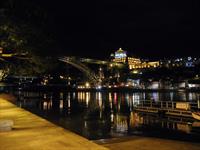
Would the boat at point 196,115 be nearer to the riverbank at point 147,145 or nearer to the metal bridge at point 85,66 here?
the riverbank at point 147,145

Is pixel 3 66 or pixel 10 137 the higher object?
pixel 3 66

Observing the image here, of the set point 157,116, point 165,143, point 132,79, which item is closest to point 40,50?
point 165,143

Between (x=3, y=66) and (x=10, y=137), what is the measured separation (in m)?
5.49

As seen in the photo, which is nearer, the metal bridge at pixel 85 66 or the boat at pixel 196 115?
the boat at pixel 196 115

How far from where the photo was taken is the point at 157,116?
35.4m

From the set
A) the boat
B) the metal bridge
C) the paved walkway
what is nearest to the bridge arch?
the metal bridge

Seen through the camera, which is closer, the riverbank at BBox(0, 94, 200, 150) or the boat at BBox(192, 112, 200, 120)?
the riverbank at BBox(0, 94, 200, 150)

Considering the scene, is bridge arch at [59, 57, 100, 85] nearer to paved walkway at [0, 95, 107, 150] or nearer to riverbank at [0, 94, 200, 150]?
riverbank at [0, 94, 200, 150]

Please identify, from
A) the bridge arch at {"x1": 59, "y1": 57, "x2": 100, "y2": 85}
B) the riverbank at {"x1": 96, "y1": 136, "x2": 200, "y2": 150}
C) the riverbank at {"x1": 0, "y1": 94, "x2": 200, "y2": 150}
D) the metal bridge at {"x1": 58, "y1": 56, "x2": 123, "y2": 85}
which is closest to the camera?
the riverbank at {"x1": 0, "y1": 94, "x2": 200, "y2": 150}

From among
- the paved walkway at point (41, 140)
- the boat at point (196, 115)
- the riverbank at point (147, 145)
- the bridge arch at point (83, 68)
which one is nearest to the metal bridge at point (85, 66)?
the bridge arch at point (83, 68)

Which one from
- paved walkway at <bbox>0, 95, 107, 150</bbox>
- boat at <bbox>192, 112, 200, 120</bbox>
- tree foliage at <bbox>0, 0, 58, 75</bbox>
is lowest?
boat at <bbox>192, 112, 200, 120</bbox>

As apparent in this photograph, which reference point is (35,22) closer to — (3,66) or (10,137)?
(10,137)

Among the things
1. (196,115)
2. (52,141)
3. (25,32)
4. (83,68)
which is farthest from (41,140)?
(83,68)

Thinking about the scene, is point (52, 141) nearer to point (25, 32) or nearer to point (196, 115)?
point (25, 32)
